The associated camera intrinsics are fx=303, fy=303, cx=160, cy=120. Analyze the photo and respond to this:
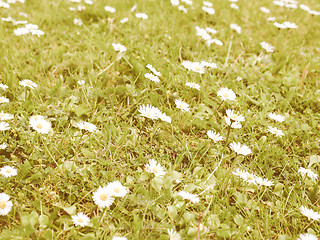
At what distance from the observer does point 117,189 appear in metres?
1.49

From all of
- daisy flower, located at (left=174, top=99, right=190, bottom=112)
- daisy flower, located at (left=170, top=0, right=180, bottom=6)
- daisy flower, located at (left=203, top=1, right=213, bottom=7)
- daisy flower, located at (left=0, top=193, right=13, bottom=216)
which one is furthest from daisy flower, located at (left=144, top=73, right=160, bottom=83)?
daisy flower, located at (left=203, top=1, right=213, bottom=7)

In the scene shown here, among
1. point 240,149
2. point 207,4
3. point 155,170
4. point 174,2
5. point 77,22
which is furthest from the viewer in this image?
point 207,4

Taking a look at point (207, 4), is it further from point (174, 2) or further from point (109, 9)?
point (109, 9)

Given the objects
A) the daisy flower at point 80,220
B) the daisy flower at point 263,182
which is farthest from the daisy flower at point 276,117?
the daisy flower at point 80,220

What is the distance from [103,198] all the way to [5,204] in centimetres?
43

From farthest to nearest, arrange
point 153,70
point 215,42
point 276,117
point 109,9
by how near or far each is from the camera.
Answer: point 109,9 → point 215,42 → point 153,70 → point 276,117

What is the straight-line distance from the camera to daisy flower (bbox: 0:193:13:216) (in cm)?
134

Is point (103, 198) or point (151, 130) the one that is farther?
point (151, 130)

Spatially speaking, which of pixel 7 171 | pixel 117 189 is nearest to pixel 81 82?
pixel 7 171

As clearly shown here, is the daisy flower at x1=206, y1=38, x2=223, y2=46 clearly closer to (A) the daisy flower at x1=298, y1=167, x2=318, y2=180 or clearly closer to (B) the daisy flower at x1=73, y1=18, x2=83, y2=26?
(B) the daisy flower at x1=73, y1=18, x2=83, y2=26

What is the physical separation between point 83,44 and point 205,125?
1.39 metres

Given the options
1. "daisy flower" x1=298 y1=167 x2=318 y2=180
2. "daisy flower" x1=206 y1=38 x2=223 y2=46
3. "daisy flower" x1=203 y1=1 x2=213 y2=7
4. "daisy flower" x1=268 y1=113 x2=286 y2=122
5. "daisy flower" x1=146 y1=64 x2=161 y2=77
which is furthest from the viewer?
"daisy flower" x1=203 y1=1 x2=213 y2=7

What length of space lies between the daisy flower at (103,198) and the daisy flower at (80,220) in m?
0.08

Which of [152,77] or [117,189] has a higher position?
[152,77]
